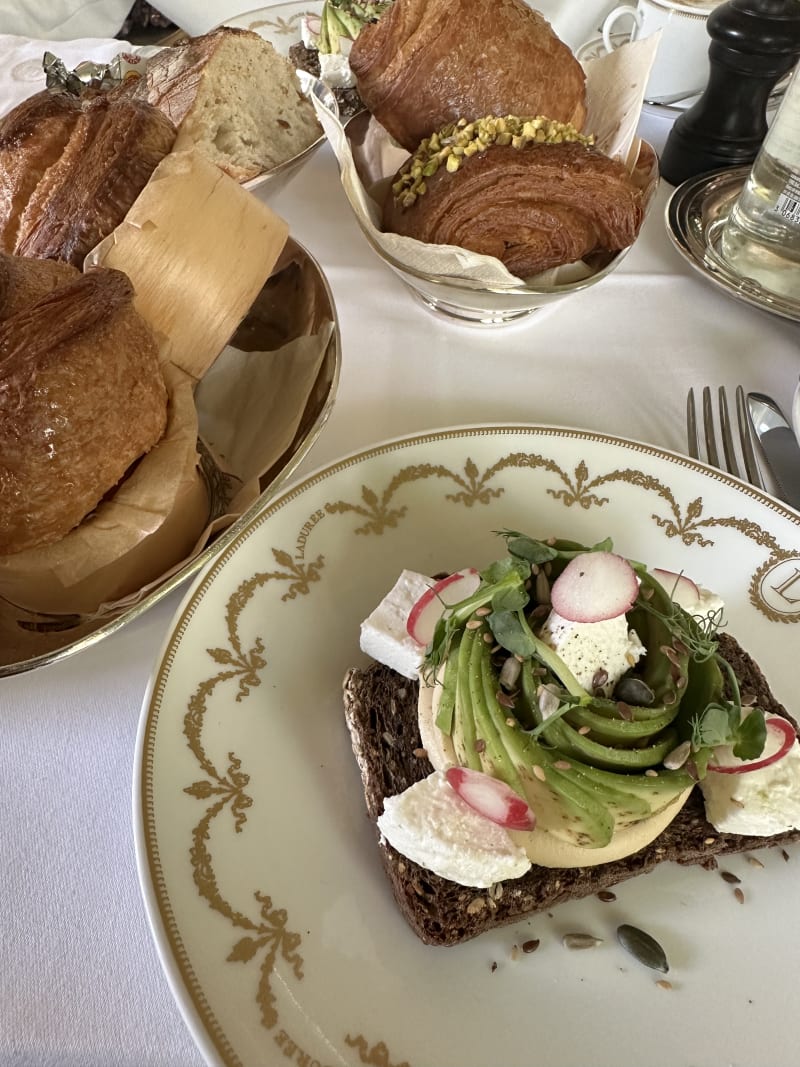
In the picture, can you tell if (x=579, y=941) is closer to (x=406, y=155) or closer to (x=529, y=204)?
(x=529, y=204)

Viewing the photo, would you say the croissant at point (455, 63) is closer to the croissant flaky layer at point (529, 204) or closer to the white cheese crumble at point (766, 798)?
the croissant flaky layer at point (529, 204)

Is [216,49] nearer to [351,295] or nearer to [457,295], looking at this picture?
[351,295]

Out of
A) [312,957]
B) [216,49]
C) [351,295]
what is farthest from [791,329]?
[312,957]

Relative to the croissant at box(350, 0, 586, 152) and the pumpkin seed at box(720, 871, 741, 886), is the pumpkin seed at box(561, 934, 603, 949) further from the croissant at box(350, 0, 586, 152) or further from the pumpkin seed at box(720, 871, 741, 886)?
the croissant at box(350, 0, 586, 152)

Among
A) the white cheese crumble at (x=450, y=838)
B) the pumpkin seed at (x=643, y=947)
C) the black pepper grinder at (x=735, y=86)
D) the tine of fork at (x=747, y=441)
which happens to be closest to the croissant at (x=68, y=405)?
the white cheese crumble at (x=450, y=838)

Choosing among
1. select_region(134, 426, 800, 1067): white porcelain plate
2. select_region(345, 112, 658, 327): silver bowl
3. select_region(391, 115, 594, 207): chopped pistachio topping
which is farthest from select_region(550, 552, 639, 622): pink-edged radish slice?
select_region(391, 115, 594, 207): chopped pistachio topping

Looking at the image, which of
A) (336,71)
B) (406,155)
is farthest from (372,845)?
(336,71)

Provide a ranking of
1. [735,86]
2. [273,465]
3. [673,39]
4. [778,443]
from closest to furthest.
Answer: [273,465] → [778,443] → [735,86] → [673,39]
